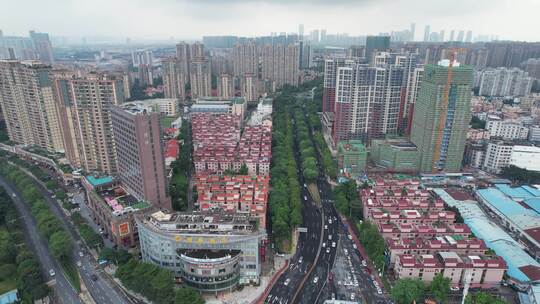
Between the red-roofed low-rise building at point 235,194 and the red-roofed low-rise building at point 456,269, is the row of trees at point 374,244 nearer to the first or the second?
the red-roofed low-rise building at point 456,269

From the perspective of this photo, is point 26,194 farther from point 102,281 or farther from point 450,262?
point 450,262

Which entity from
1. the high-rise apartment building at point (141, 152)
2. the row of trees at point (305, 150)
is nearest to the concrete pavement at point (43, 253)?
the high-rise apartment building at point (141, 152)

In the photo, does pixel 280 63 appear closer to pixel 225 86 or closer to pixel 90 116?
pixel 225 86

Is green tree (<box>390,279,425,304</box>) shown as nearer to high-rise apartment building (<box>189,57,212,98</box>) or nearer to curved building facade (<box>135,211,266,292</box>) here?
curved building facade (<box>135,211,266,292</box>)

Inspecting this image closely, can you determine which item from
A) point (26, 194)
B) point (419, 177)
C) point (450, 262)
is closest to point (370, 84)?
point (419, 177)

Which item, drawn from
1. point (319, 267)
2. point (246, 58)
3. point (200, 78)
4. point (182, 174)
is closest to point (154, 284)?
point (319, 267)

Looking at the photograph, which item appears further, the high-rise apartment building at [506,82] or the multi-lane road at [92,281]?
the high-rise apartment building at [506,82]

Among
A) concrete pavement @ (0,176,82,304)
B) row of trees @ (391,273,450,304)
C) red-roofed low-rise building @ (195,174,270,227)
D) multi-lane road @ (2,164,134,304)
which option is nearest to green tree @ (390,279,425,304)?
row of trees @ (391,273,450,304)
